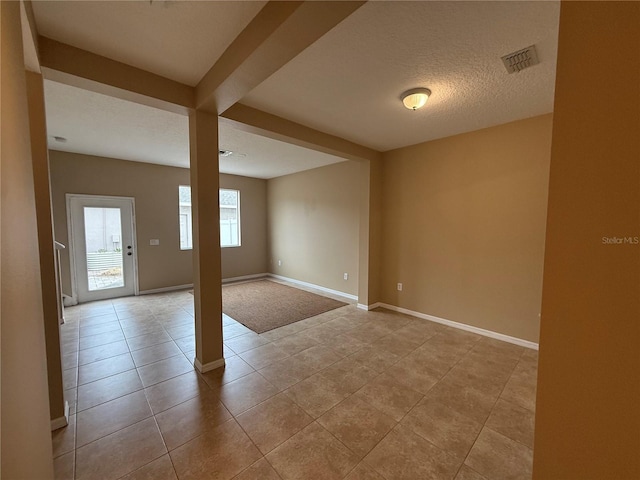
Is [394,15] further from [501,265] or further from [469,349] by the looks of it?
[469,349]

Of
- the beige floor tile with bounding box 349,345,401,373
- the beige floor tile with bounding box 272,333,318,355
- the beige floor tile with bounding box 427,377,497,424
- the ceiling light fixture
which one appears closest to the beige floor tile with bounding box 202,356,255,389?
the beige floor tile with bounding box 272,333,318,355

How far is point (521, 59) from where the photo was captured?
1.82 m

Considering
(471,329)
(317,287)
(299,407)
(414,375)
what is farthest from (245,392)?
(317,287)

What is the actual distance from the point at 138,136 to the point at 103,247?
2.47 m

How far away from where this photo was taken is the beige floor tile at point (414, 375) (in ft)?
7.45

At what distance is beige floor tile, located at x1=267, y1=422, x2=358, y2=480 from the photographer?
1.47m

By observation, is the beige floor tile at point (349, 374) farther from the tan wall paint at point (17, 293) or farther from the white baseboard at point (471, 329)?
the tan wall paint at point (17, 293)

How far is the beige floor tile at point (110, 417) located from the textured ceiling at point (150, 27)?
2635 millimetres

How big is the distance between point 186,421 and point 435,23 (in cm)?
313

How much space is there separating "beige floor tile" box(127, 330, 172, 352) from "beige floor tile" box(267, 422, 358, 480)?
2.22m

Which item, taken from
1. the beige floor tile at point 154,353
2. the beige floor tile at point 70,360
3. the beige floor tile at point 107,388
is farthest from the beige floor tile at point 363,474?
the beige floor tile at point 70,360

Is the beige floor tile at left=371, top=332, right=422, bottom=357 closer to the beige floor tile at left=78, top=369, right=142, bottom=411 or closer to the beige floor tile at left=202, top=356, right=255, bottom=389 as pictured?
the beige floor tile at left=202, top=356, right=255, bottom=389

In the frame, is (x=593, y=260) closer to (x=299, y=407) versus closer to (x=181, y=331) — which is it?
(x=299, y=407)

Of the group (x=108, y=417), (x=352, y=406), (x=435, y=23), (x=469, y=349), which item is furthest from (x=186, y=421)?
(x=435, y=23)
